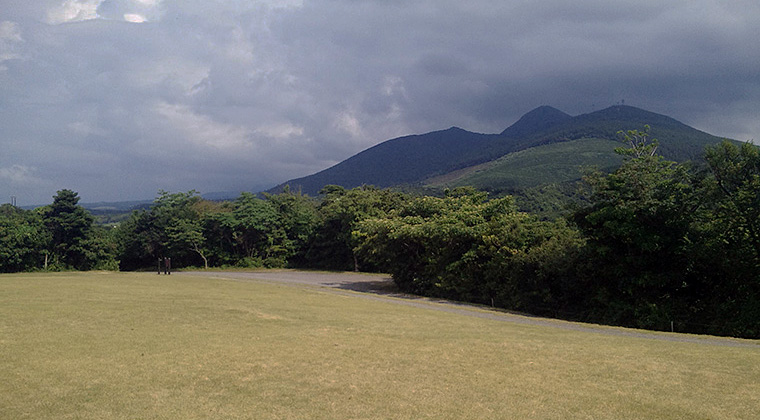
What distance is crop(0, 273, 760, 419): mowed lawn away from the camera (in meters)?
6.95

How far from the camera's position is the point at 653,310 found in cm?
1922

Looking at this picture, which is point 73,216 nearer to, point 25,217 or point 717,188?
point 25,217

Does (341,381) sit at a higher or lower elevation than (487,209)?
lower

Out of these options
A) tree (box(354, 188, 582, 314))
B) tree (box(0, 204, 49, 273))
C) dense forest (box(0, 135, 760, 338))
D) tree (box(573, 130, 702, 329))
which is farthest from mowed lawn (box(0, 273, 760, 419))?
tree (box(0, 204, 49, 273))

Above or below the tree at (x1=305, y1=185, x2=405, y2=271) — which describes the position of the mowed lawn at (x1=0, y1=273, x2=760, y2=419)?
below

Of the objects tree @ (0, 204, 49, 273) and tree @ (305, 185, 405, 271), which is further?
tree @ (305, 185, 405, 271)

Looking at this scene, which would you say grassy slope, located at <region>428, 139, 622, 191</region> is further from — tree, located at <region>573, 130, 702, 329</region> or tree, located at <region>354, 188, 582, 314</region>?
tree, located at <region>573, 130, 702, 329</region>

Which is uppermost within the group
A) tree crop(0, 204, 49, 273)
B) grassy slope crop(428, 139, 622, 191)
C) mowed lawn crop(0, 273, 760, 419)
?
grassy slope crop(428, 139, 622, 191)

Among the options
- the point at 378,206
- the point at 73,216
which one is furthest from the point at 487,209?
the point at 73,216

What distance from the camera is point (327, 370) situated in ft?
29.3

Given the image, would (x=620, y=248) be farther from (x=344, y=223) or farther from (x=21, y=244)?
(x=21, y=244)

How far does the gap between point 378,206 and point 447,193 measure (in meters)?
9.74

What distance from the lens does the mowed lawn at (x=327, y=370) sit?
6945mm

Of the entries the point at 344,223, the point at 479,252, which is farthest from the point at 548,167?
the point at 479,252
